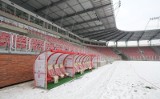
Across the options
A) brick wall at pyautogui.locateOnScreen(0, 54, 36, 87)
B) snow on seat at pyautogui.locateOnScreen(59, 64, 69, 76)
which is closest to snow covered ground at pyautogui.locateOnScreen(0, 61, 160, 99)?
brick wall at pyautogui.locateOnScreen(0, 54, 36, 87)

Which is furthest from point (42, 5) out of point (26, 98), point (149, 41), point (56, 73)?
point (149, 41)

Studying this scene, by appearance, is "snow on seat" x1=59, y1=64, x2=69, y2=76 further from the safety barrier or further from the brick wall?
the brick wall

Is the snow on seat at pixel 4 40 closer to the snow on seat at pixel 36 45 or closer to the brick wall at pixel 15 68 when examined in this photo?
the brick wall at pixel 15 68

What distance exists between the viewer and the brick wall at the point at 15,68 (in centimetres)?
587

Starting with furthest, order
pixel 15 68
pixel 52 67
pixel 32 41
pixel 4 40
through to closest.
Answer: pixel 32 41 < pixel 52 67 < pixel 15 68 < pixel 4 40

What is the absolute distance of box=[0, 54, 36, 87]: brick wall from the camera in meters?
5.87

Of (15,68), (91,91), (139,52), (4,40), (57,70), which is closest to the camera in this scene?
(91,91)

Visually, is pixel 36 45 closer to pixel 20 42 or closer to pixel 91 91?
pixel 20 42

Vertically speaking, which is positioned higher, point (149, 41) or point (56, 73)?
point (149, 41)

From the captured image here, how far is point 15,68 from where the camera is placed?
6.57m

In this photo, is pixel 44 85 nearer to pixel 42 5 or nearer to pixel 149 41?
pixel 42 5

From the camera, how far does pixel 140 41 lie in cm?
4766

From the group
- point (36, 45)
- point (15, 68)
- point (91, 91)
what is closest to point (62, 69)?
point (36, 45)

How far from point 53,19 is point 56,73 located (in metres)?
17.8
